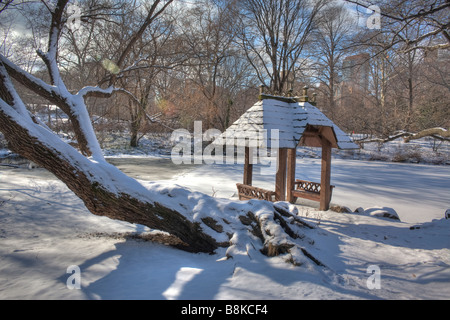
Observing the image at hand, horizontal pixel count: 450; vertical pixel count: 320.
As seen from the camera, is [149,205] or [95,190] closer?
[95,190]

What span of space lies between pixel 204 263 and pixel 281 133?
321cm

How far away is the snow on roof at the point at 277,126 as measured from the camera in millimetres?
5438

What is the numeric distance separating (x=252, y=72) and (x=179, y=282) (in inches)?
1126

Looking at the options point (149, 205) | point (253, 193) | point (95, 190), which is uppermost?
point (95, 190)

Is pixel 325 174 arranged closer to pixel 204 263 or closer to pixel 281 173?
pixel 281 173

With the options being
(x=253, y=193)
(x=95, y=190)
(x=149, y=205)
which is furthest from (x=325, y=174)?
(x=95, y=190)

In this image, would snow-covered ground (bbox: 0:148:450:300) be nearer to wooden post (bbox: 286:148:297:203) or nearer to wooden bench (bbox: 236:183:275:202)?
wooden bench (bbox: 236:183:275:202)

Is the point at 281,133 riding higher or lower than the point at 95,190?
higher

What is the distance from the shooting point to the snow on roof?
214 inches

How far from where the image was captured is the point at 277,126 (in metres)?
5.67

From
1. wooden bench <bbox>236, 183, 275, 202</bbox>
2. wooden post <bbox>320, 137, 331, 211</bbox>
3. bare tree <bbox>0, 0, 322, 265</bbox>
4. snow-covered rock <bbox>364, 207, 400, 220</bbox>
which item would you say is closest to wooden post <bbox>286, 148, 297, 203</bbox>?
wooden post <bbox>320, 137, 331, 211</bbox>

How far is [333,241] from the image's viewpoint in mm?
4586

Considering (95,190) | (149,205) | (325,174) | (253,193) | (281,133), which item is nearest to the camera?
(95,190)
